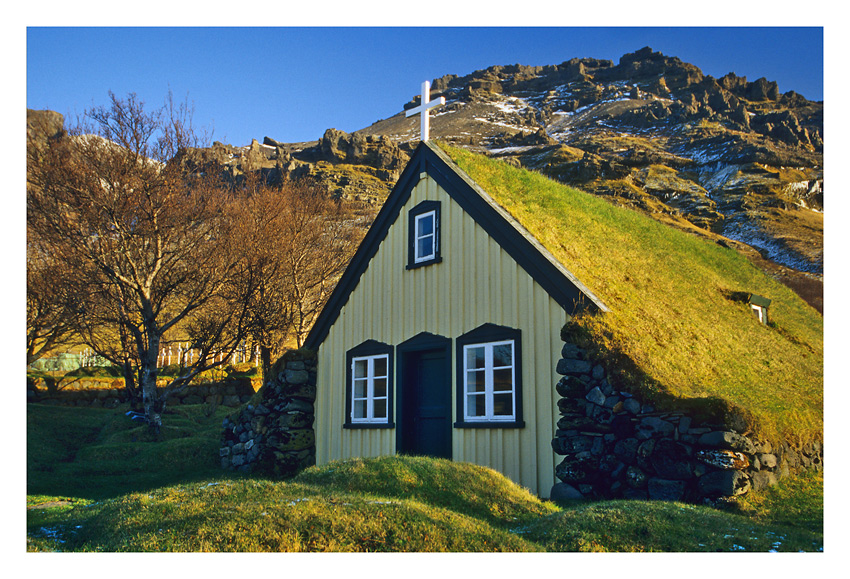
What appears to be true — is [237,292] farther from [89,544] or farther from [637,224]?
[89,544]

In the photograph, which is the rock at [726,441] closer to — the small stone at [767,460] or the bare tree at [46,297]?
the small stone at [767,460]

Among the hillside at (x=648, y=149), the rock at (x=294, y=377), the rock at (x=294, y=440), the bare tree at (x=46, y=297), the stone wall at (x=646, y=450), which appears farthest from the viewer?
the hillside at (x=648, y=149)

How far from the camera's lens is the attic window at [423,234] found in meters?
12.2

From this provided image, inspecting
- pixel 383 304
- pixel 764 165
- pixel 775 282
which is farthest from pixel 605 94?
pixel 383 304

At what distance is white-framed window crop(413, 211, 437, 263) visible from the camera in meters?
12.2

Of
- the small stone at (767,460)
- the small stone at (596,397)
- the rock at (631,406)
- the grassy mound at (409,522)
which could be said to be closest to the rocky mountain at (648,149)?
the small stone at (596,397)

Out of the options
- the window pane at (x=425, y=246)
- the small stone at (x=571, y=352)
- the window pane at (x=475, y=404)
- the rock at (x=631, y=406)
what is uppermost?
the window pane at (x=425, y=246)

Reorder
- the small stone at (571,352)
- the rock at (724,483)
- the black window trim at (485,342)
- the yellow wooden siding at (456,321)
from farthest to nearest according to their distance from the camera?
the black window trim at (485,342) < the yellow wooden siding at (456,321) < the small stone at (571,352) < the rock at (724,483)

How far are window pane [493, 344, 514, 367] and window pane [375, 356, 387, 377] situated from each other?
2.87m

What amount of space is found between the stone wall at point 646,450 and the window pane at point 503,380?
1.26m

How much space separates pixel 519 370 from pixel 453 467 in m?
2.24

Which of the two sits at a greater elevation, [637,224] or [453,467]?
[637,224]

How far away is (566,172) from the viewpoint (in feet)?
256

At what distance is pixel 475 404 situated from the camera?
1088 centimetres
